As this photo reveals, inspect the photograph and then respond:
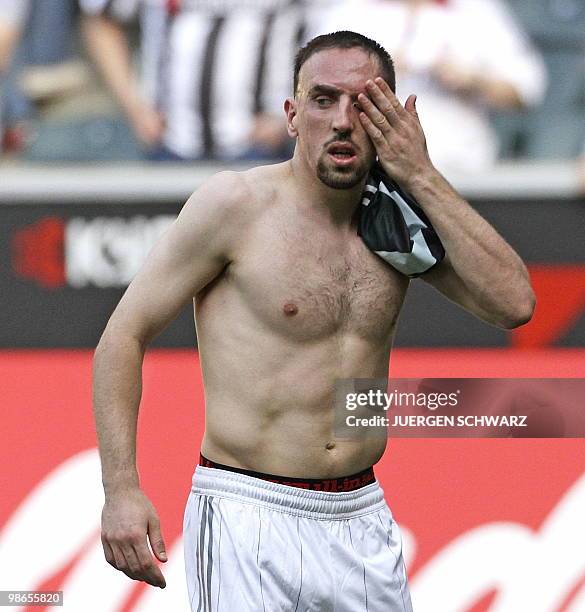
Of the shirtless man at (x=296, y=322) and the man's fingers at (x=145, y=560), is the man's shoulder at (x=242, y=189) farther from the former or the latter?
the man's fingers at (x=145, y=560)

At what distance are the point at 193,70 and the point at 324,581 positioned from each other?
2.75m

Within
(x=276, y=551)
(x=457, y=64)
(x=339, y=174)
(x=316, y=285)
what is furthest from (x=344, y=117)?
(x=457, y=64)

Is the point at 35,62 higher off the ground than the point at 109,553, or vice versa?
the point at 35,62

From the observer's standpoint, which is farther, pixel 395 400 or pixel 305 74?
pixel 395 400

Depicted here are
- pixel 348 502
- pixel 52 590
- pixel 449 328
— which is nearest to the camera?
pixel 348 502

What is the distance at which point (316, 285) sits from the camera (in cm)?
290

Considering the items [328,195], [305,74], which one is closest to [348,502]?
[328,195]

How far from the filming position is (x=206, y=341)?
291 cm

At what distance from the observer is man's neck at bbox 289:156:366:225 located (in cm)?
294

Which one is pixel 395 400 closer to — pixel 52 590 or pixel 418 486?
pixel 418 486

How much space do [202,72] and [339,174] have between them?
2.45 m

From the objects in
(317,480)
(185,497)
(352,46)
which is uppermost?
(352,46)

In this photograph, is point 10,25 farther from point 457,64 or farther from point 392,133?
point 392,133

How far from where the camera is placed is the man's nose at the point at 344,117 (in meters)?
2.78
